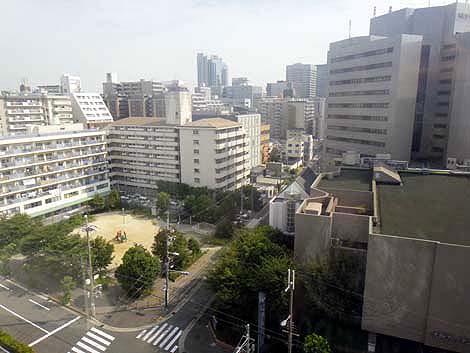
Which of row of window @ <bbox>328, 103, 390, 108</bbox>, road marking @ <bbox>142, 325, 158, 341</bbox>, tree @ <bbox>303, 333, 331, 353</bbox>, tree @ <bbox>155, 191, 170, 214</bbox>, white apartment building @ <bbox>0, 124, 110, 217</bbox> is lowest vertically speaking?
road marking @ <bbox>142, 325, 158, 341</bbox>

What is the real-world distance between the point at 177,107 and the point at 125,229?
1922 cm

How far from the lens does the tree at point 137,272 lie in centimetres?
2438

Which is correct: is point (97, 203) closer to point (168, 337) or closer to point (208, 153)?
point (208, 153)

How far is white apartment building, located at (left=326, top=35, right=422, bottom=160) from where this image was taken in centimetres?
4541

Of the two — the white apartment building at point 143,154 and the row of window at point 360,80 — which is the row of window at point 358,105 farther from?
the white apartment building at point 143,154

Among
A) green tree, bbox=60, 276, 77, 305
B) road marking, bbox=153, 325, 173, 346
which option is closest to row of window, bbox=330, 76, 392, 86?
road marking, bbox=153, 325, 173, 346

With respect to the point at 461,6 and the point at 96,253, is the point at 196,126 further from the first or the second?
the point at 461,6

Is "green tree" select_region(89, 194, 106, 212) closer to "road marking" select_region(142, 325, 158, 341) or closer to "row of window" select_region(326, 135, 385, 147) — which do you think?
"road marking" select_region(142, 325, 158, 341)

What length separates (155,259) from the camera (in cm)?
2520

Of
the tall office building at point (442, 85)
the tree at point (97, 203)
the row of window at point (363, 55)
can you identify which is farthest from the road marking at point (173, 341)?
the tall office building at point (442, 85)

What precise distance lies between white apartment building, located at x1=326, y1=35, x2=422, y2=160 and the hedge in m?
45.9

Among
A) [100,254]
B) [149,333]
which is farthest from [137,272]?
[100,254]

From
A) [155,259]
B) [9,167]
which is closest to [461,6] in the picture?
[155,259]

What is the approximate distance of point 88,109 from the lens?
80.5 m
